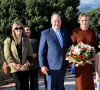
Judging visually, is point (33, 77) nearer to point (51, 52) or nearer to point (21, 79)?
point (21, 79)

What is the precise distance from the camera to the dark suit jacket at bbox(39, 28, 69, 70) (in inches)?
217

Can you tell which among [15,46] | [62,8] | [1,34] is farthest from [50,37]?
[62,8]

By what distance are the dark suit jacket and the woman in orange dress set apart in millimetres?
Answer: 332

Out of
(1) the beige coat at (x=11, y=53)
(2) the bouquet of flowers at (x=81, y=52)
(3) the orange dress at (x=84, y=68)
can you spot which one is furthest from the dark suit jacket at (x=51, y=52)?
(1) the beige coat at (x=11, y=53)

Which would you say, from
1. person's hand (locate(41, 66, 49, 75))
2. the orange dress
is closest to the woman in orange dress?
the orange dress

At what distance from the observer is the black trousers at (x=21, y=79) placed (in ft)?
19.1

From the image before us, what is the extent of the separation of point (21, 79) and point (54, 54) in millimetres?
947

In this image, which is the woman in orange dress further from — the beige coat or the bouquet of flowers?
the beige coat

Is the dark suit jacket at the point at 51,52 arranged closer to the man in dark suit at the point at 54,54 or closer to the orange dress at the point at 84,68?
the man in dark suit at the point at 54,54

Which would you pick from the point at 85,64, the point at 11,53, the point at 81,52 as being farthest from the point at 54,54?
the point at 11,53

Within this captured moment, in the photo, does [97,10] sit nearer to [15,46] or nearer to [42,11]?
[42,11]

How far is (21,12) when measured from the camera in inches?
1101

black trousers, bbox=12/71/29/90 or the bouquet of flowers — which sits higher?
the bouquet of flowers

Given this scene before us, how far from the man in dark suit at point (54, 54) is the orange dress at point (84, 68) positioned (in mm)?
293
